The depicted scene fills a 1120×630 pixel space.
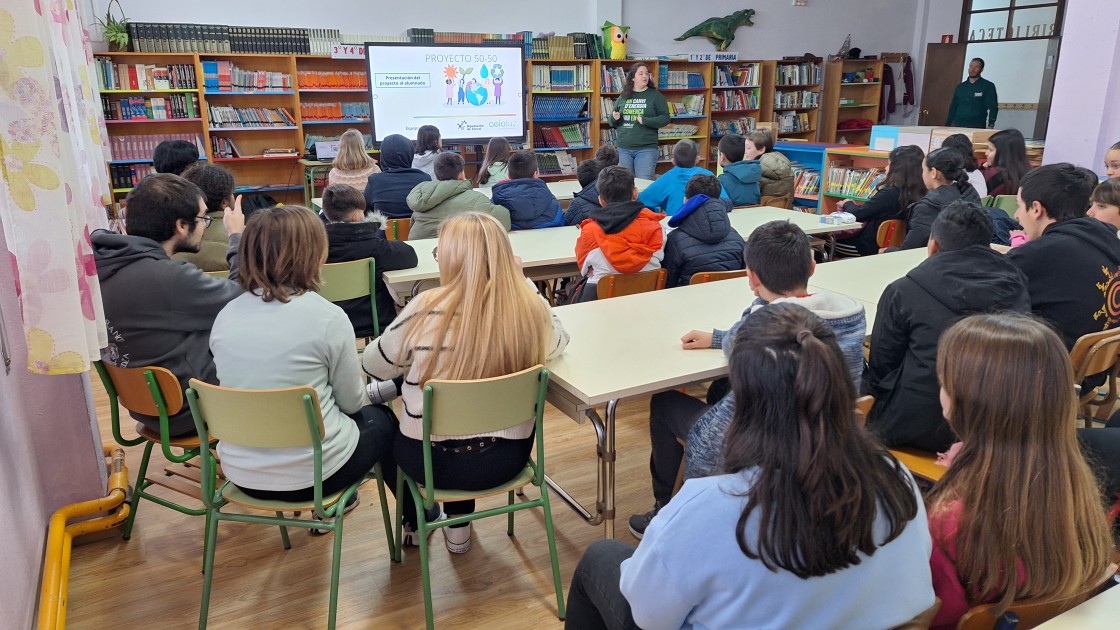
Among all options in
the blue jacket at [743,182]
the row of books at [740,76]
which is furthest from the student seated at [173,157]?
the row of books at [740,76]

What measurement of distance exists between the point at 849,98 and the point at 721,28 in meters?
2.31

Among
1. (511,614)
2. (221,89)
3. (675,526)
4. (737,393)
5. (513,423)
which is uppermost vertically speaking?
(221,89)

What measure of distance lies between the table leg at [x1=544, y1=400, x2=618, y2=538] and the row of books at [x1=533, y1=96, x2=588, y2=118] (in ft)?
21.3

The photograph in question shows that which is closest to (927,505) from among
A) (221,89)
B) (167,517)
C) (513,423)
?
(513,423)

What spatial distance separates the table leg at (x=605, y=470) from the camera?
2209 millimetres

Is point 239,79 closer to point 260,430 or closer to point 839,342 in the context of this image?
point 260,430

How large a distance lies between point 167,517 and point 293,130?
5.54 meters

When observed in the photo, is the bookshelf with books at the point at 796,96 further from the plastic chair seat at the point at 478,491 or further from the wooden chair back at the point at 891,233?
the plastic chair seat at the point at 478,491

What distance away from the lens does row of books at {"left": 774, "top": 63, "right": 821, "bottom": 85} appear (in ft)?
31.9

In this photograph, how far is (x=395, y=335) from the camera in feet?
6.68

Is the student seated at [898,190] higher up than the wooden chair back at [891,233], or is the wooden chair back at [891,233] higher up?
the student seated at [898,190]

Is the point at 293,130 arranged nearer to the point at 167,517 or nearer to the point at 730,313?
the point at 167,517

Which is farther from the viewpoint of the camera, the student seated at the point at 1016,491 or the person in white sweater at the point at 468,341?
the person in white sweater at the point at 468,341

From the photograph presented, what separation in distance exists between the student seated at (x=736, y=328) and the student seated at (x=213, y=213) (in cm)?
212
